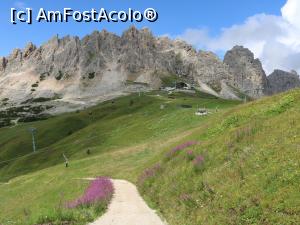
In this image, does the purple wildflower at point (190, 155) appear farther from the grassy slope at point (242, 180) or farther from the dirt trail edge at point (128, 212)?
the dirt trail edge at point (128, 212)

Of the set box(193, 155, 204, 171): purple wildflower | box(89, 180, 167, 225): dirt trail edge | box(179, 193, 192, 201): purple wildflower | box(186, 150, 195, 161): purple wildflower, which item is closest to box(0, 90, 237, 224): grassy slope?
box(89, 180, 167, 225): dirt trail edge

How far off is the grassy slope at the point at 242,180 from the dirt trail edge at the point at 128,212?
0.82m

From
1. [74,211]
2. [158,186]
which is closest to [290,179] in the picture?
[74,211]

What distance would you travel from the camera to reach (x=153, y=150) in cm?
6800

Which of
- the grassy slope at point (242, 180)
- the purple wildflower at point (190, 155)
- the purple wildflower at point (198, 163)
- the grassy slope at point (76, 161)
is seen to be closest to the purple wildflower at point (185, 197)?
the grassy slope at point (242, 180)

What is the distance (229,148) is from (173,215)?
6.53 metres

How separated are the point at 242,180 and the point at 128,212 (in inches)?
354

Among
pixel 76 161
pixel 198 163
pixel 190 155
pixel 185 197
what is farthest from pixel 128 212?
pixel 76 161

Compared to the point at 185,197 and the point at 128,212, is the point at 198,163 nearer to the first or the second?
the point at 185,197

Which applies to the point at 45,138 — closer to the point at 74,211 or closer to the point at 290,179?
the point at 74,211

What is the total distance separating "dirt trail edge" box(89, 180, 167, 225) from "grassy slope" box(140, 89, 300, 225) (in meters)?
0.82

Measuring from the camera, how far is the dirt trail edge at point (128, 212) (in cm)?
2439

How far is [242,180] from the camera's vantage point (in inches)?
843

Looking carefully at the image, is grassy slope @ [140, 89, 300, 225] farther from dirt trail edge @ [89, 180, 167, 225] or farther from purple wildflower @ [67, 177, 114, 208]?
purple wildflower @ [67, 177, 114, 208]
